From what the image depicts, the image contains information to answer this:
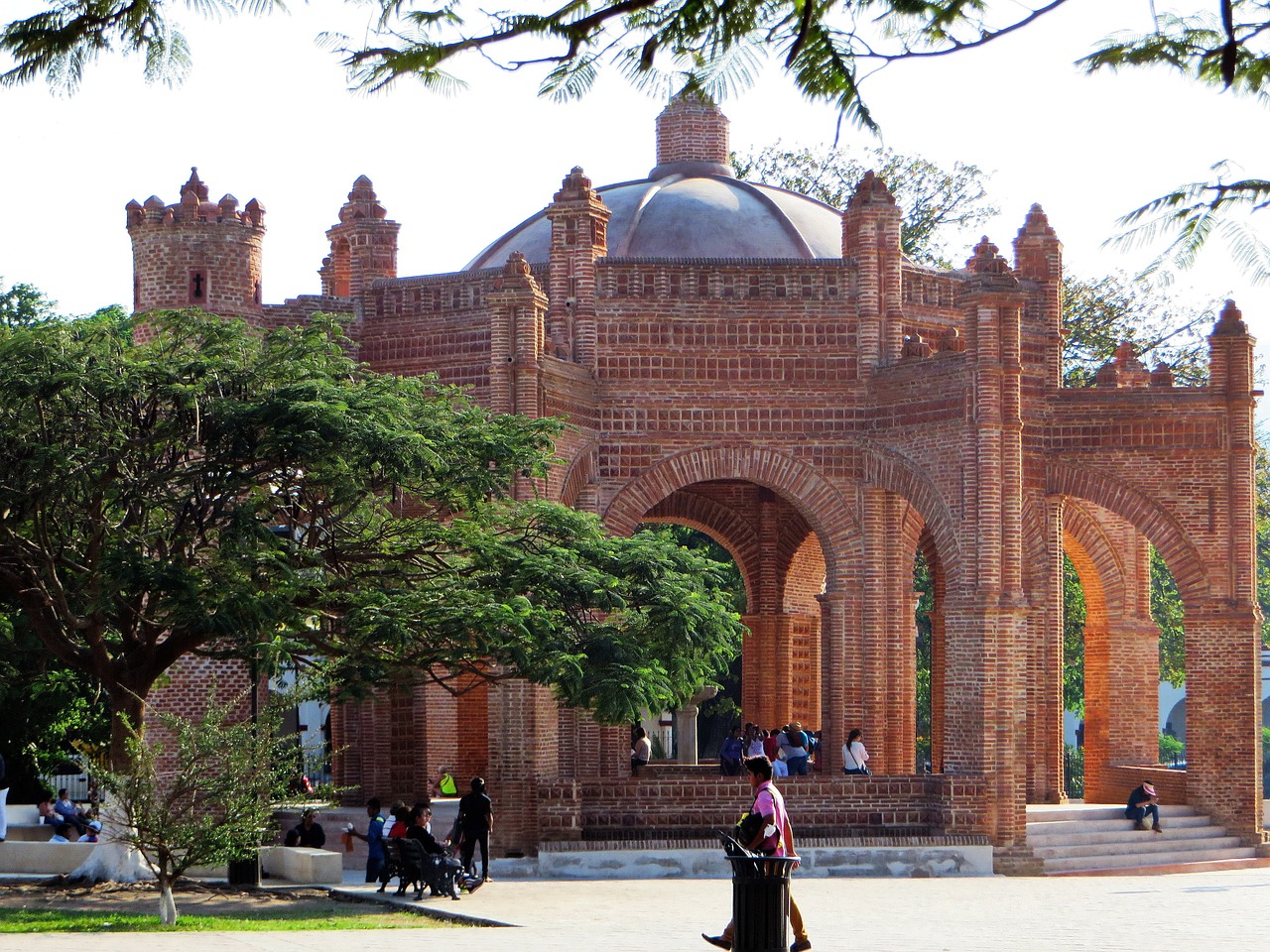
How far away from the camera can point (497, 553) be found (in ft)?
59.1

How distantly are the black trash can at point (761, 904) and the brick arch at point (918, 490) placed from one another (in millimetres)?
11338

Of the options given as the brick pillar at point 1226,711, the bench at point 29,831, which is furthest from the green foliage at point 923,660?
the bench at point 29,831

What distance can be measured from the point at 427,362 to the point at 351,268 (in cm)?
228

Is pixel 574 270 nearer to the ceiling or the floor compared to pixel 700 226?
nearer to the floor

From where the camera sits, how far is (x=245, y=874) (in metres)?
17.7

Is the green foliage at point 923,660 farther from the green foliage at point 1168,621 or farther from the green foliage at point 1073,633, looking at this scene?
the green foliage at point 1168,621

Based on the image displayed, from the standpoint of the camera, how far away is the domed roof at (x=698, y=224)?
25.7m

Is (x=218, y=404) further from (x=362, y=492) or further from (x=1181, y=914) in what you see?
(x=1181, y=914)

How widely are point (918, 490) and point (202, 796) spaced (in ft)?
34.5

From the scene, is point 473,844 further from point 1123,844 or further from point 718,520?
A: point 718,520

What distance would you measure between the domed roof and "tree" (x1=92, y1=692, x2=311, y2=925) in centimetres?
1147

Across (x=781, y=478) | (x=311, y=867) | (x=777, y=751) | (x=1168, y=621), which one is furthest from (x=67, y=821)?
(x=1168, y=621)

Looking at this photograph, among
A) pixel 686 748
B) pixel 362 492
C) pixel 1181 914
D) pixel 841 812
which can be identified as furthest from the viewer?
pixel 686 748

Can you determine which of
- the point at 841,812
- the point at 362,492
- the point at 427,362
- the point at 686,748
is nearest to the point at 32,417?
the point at 362,492
